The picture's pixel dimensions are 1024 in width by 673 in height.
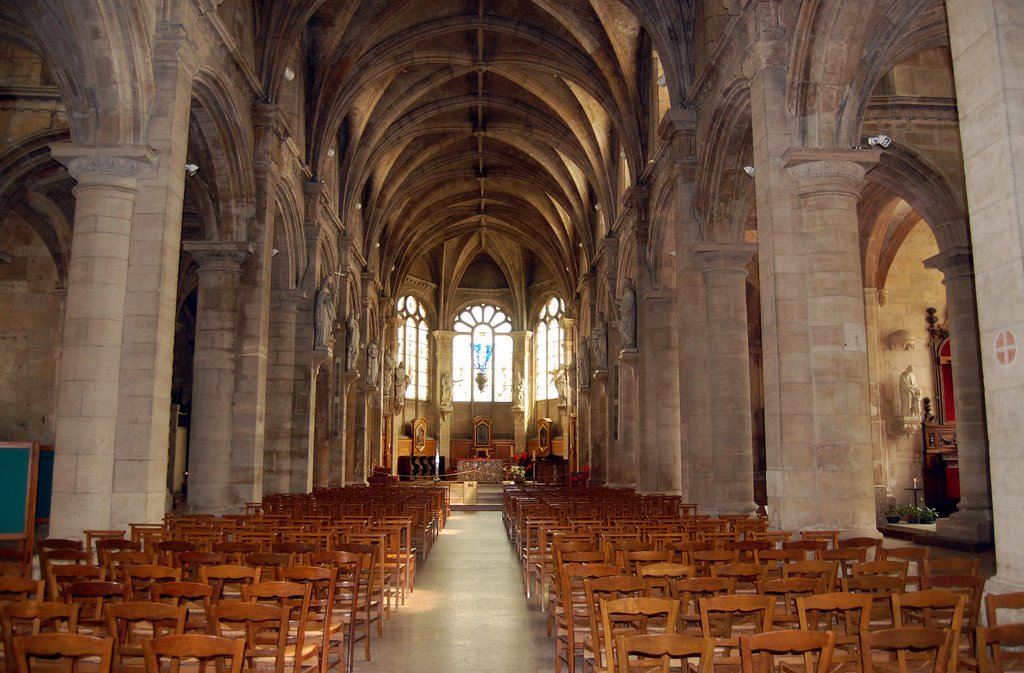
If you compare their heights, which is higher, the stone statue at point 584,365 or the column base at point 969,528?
the stone statue at point 584,365

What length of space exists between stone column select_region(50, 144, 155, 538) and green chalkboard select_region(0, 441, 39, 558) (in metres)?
0.74

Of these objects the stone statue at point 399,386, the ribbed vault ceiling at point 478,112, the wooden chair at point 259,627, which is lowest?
the wooden chair at point 259,627

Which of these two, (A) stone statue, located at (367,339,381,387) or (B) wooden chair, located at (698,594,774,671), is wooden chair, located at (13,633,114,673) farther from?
(A) stone statue, located at (367,339,381,387)

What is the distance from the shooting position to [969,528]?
17.0m

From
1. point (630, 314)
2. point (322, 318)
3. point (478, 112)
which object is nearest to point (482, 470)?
point (478, 112)

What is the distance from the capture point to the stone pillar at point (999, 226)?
6719 millimetres

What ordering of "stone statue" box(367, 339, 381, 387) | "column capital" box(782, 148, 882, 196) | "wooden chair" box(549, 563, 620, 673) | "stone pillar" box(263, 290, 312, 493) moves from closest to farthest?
1. "wooden chair" box(549, 563, 620, 673)
2. "column capital" box(782, 148, 882, 196)
3. "stone pillar" box(263, 290, 312, 493)
4. "stone statue" box(367, 339, 381, 387)

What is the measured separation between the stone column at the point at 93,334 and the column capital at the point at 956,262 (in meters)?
16.1

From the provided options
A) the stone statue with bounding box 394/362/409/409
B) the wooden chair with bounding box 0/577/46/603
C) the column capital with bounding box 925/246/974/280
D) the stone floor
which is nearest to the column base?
the stone floor

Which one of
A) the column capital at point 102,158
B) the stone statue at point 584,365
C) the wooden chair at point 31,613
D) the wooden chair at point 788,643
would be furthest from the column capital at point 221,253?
the stone statue at point 584,365

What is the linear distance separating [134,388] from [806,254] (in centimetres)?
1026

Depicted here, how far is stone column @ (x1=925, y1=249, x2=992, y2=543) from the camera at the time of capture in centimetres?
1723

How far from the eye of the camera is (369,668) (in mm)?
7395

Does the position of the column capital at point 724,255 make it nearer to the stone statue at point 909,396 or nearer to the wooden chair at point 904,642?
the stone statue at point 909,396
